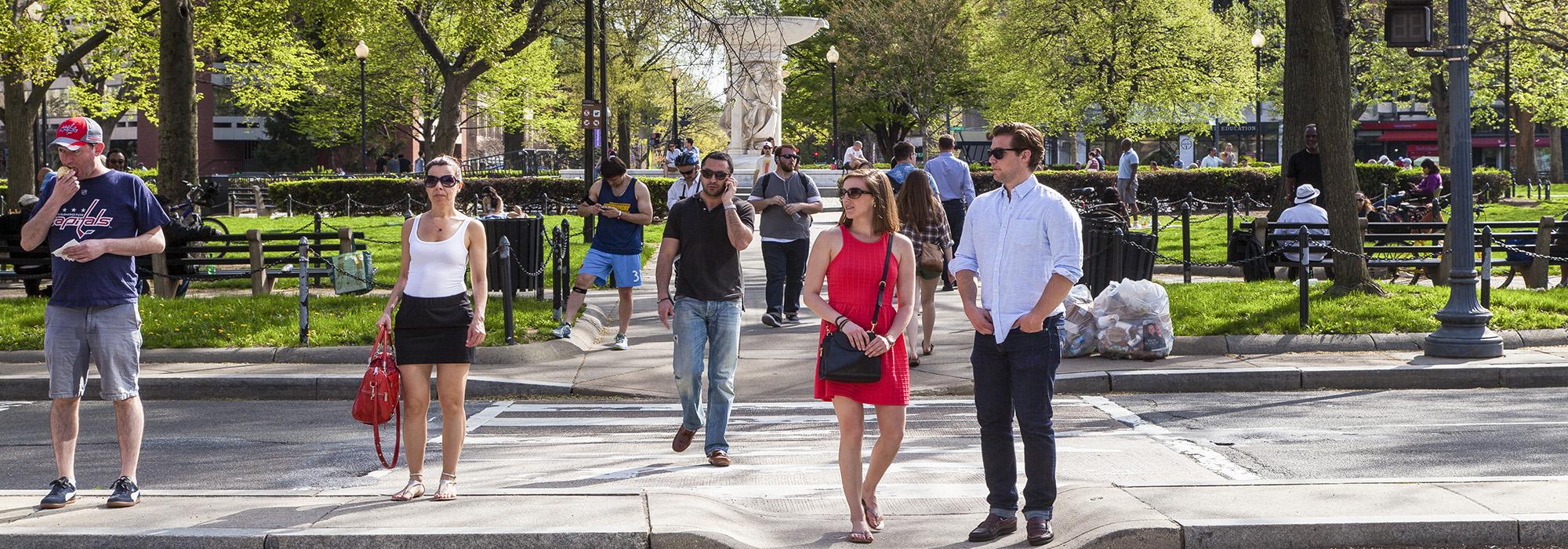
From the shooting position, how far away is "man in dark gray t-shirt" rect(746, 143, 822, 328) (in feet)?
44.4

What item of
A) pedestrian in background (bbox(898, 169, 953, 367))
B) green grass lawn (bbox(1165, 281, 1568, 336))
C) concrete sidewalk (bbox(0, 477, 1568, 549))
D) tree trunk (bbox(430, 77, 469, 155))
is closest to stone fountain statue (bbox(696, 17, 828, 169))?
tree trunk (bbox(430, 77, 469, 155))

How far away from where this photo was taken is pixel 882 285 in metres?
6.06

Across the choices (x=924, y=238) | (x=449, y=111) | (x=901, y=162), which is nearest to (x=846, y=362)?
(x=924, y=238)

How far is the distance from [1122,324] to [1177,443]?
335cm

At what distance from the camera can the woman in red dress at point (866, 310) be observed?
598cm

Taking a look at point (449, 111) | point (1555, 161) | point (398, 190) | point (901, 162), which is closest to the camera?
point (901, 162)

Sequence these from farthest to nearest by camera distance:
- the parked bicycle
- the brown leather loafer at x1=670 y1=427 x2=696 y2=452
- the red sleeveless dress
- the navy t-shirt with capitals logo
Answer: the parked bicycle
the brown leather loafer at x1=670 y1=427 x2=696 y2=452
the navy t-shirt with capitals logo
the red sleeveless dress

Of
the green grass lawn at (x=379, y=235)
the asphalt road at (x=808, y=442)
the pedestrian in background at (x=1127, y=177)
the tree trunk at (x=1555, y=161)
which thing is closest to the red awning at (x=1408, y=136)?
the tree trunk at (x=1555, y=161)

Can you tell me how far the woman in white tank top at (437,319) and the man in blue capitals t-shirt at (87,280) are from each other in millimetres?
1198

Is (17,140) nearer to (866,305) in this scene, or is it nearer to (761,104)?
(761,104)

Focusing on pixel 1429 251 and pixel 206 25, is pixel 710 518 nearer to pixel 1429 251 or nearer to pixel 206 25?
pixel 1429 251

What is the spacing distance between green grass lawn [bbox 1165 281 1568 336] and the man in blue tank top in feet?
15.9

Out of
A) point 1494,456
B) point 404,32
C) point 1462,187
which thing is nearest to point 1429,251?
point 1462,187

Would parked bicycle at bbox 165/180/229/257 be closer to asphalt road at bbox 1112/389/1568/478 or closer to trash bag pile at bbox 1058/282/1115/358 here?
trash bag pile at bbox 1058/282/1115/358
